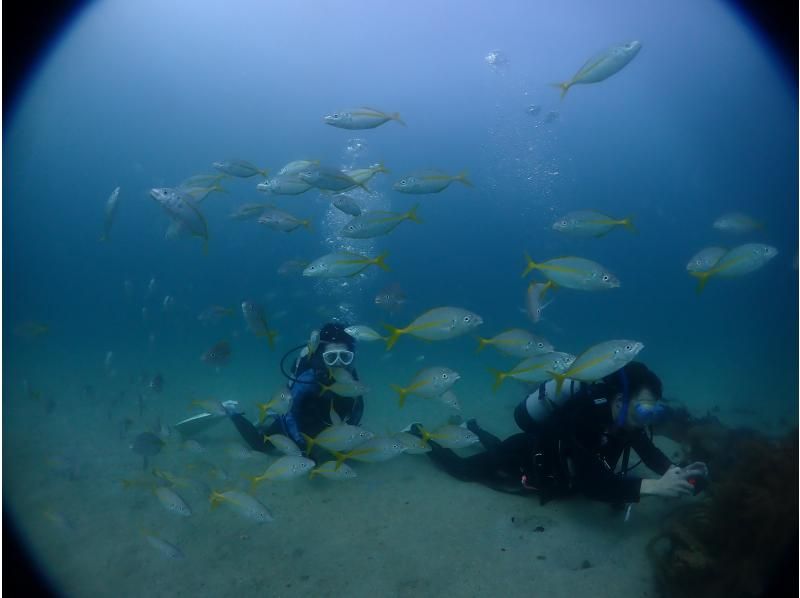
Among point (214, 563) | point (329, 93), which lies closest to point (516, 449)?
point (214, 563)

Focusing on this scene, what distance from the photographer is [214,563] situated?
4078mm

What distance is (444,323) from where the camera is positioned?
3758 millimetres

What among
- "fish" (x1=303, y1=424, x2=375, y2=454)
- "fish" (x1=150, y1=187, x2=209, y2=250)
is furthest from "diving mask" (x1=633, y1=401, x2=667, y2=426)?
"fish" (x1=150, y1=187, x2=209, y2=250)

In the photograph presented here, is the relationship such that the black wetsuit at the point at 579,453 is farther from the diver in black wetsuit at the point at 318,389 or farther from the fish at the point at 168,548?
the fish at the point at 168,548

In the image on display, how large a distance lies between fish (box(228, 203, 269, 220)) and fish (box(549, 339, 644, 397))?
4692 mm

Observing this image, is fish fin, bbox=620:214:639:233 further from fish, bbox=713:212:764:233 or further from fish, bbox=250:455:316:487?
fish, bbox=250:455:316:487

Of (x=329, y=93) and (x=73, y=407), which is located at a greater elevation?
(x=329, y=93)

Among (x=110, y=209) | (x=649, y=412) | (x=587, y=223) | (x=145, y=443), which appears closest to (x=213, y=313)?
(x=110, y=209)

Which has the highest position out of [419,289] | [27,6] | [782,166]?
[27,6]

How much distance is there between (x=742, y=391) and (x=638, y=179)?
195ft

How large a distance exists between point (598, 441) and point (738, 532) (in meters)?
1.13

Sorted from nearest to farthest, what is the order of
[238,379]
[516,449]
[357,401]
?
[516,449] < [357,401] < [238,379]

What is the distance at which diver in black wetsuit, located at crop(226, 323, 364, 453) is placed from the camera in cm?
543

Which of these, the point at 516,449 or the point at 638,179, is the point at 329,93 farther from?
the point at 516,449
